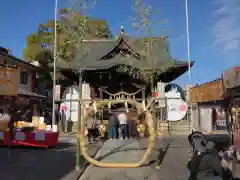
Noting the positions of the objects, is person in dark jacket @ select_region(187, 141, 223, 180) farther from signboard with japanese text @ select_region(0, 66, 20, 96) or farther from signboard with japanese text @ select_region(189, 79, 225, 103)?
signboard with japanese text @ select_region(0, 66, 20, 96)

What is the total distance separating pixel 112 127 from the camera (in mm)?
16453

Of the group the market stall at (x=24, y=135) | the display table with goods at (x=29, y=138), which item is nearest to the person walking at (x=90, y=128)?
the market stall at (x=24, y=135)

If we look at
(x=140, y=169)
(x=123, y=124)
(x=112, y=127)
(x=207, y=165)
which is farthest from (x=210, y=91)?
(x=112, y=127)

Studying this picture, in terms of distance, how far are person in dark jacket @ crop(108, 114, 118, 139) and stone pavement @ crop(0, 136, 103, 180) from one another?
12.4ft

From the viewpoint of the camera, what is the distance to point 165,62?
1235cm

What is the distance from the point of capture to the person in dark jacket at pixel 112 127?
53.6ft

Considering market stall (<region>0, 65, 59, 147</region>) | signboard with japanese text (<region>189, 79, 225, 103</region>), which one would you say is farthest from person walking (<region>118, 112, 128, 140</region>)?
signboard with japanese text (<region>189, 79, 225, 103</region>)

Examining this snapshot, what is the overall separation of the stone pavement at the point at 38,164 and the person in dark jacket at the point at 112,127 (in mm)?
3787

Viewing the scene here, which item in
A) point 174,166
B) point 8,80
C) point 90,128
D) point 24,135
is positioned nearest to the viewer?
point 174,166

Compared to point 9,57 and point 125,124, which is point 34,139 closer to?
point 125,124

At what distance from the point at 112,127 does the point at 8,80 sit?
7617 millimetres

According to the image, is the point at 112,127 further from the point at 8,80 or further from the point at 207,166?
the point at 207,166

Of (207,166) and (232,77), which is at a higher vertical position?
(232,77)

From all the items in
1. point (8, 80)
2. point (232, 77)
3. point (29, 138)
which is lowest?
point (29, 138)
